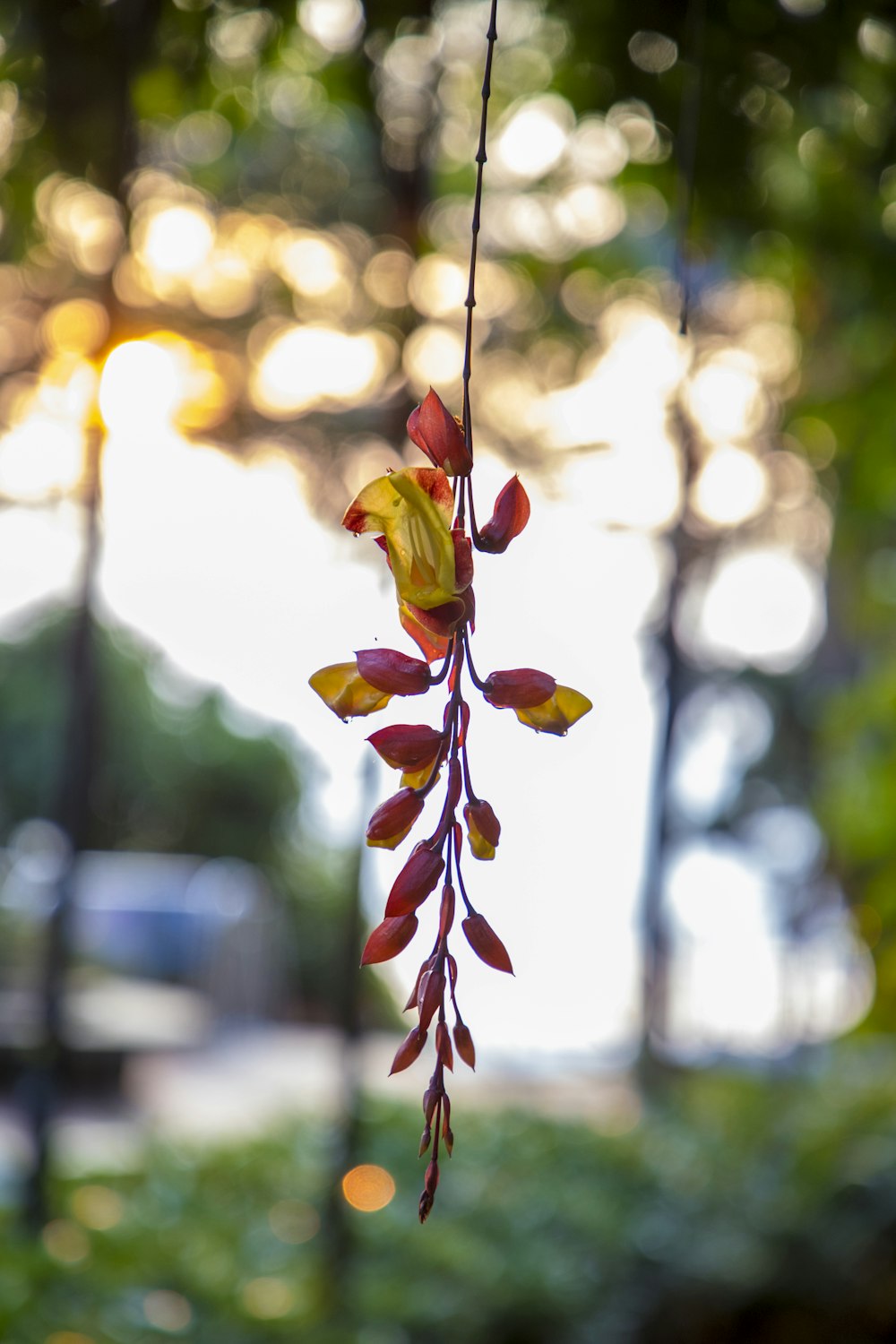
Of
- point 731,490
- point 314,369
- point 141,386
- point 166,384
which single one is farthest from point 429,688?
point 731,490

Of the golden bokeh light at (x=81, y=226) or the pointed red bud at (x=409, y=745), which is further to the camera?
the golden bokeh light at (x=81, y=226)

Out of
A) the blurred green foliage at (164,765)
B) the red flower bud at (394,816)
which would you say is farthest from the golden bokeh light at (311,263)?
the blurred green foliage at (164,765)

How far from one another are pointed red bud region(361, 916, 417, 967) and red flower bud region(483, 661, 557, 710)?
0.10 meters

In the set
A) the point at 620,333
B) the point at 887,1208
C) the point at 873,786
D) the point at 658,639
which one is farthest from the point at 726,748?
the point at 873,786

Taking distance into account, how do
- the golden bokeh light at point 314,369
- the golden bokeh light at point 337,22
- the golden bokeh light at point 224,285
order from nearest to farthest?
1. the golden bokeh light at point 337,22
2. the golden bokeh light at point 314,369
3. the golden bokeh light at point 224,285

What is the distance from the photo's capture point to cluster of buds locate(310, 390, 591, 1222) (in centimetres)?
49

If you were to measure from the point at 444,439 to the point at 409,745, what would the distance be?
12 cm

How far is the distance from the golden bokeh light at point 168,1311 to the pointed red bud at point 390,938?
1.74 metres

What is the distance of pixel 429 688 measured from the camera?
52cm

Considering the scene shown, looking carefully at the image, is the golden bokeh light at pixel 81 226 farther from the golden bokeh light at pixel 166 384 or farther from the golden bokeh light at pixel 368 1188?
the golden bokeh light at pixel 368 1188

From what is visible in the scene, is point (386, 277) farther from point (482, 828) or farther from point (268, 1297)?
point (482, 828)

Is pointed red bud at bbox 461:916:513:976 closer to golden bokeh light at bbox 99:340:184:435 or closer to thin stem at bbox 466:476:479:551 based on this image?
thin stem at bbox 466:476:479:551

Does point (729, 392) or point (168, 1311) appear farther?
point (729, 392)

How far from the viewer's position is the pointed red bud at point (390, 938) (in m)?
0.53
